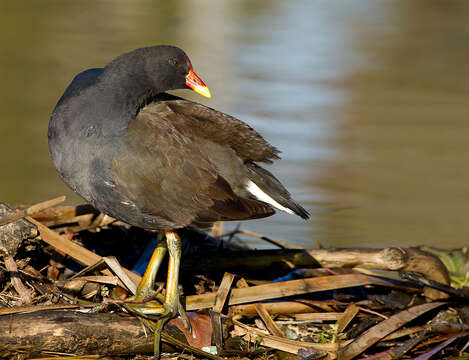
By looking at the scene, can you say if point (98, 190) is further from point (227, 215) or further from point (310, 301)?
point (310, 301)

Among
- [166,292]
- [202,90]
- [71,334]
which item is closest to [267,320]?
[166,292]

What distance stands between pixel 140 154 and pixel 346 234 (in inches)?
105

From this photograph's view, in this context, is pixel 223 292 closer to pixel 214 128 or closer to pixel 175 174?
pixel 175 174

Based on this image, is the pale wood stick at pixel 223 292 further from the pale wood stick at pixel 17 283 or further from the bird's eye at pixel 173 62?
the bird's eye at pixel 173 62

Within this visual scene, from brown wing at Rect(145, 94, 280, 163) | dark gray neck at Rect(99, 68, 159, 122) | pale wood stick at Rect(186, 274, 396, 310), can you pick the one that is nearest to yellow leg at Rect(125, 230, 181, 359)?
pale wood stick at Rect(186, 274, 396, 310)

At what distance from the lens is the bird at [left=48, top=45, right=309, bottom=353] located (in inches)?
121

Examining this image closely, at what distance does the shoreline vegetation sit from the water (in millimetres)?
1623

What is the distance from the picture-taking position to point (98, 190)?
308 cm

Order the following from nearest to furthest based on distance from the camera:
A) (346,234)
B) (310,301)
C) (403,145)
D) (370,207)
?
(310,301) < (346,234) < (370,207) < (403,145)

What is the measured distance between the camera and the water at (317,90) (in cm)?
587

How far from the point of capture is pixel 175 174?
3160 millimetres

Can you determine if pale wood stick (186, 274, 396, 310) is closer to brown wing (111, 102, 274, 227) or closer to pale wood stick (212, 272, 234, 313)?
pale wood stick (212, 272, 234, 313)

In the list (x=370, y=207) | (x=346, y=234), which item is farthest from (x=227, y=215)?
(x=370, y=207)

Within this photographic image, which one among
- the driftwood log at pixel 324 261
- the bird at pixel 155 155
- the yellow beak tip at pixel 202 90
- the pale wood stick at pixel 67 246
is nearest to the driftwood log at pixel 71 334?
the bird at pixel 155 155
